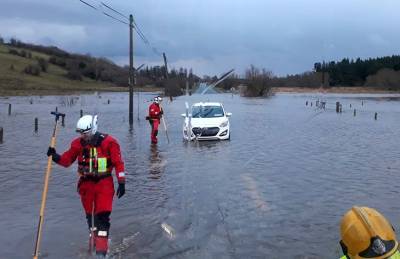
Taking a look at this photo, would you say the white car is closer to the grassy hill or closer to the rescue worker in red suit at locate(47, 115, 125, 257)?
the rescue worker in red suit at locate(47, 115, 125, 257)

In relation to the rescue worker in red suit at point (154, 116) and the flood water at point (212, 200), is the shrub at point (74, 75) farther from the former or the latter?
the flood water at point (212, 200)

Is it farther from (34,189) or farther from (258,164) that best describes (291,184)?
(34,189)

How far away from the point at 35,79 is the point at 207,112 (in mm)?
129222

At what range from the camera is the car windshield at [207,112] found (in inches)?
886

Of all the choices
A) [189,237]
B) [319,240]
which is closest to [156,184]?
[189,237]

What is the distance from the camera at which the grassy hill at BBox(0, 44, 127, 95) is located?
123m

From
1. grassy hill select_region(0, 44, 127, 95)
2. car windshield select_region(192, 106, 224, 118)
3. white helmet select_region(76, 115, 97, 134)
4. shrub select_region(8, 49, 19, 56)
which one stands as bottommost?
car windshield select_region(192, 106, 224, 118)

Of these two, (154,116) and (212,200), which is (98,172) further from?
(154,116)

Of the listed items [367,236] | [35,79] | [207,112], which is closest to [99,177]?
[367,236]

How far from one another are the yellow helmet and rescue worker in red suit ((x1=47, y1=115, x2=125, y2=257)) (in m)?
4.60

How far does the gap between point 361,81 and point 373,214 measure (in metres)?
190

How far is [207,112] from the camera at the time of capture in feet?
74.9

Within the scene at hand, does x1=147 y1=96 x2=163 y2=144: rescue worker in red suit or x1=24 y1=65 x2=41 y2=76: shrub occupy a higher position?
x1=24 y1=65 x2=41 y2=76: shrub

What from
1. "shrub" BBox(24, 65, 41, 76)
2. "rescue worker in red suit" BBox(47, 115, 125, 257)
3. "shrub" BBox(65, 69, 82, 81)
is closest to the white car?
"rescue worker in red suit" BBox(47, 115, 125, 257)
